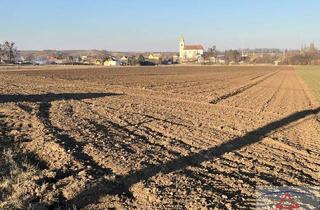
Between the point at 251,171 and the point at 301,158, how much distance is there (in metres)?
2.25

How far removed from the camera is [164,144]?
11.6 meters

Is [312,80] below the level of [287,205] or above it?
below

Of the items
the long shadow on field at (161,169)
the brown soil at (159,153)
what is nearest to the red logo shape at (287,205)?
the brown soil at (159,153)

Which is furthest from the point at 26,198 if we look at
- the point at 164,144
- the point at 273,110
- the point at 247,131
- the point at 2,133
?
the point at 273,110

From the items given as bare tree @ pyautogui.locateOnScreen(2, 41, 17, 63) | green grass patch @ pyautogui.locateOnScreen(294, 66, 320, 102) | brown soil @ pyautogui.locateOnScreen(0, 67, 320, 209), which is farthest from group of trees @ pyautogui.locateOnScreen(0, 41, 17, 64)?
brown soil @ pyautogui.locateOnScreen(0, 67, 320, 209)
